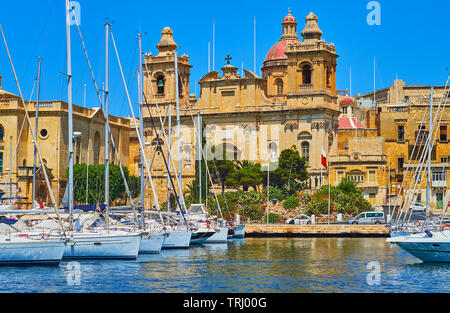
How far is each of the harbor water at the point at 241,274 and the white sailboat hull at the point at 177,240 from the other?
44 centimetres

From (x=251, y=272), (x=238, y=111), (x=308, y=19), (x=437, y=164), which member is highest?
(x=308, y=19)

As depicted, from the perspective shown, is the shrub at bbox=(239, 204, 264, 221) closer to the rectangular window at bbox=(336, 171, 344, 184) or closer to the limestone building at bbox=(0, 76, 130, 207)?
the rectangular window at bbox=(336, 171, 344, 184)

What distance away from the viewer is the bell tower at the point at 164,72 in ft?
282

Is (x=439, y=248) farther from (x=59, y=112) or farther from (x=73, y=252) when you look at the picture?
(x=59, y=112)

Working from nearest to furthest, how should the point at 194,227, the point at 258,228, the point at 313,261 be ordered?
the point at 313,261
the point at 194,227
the point at 258,228

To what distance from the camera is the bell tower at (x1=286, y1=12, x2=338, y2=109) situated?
8012cm

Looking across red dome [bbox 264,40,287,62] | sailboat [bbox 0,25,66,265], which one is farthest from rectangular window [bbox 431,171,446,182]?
sailboat [bbox 0,25,66,265]

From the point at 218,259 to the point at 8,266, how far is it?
34.8ft

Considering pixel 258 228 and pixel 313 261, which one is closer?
pixel 313 261

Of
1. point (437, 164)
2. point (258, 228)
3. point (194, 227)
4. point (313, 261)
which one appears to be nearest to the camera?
point (313, 261)

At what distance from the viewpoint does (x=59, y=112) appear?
79.2 metres

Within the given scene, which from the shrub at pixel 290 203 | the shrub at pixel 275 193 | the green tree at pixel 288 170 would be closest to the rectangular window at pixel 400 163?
the green tree at pixel 288 170

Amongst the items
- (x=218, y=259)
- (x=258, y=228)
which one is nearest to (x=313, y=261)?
(x=218, y=259)

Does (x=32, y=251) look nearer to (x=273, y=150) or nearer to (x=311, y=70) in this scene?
(x=273, y=150)
